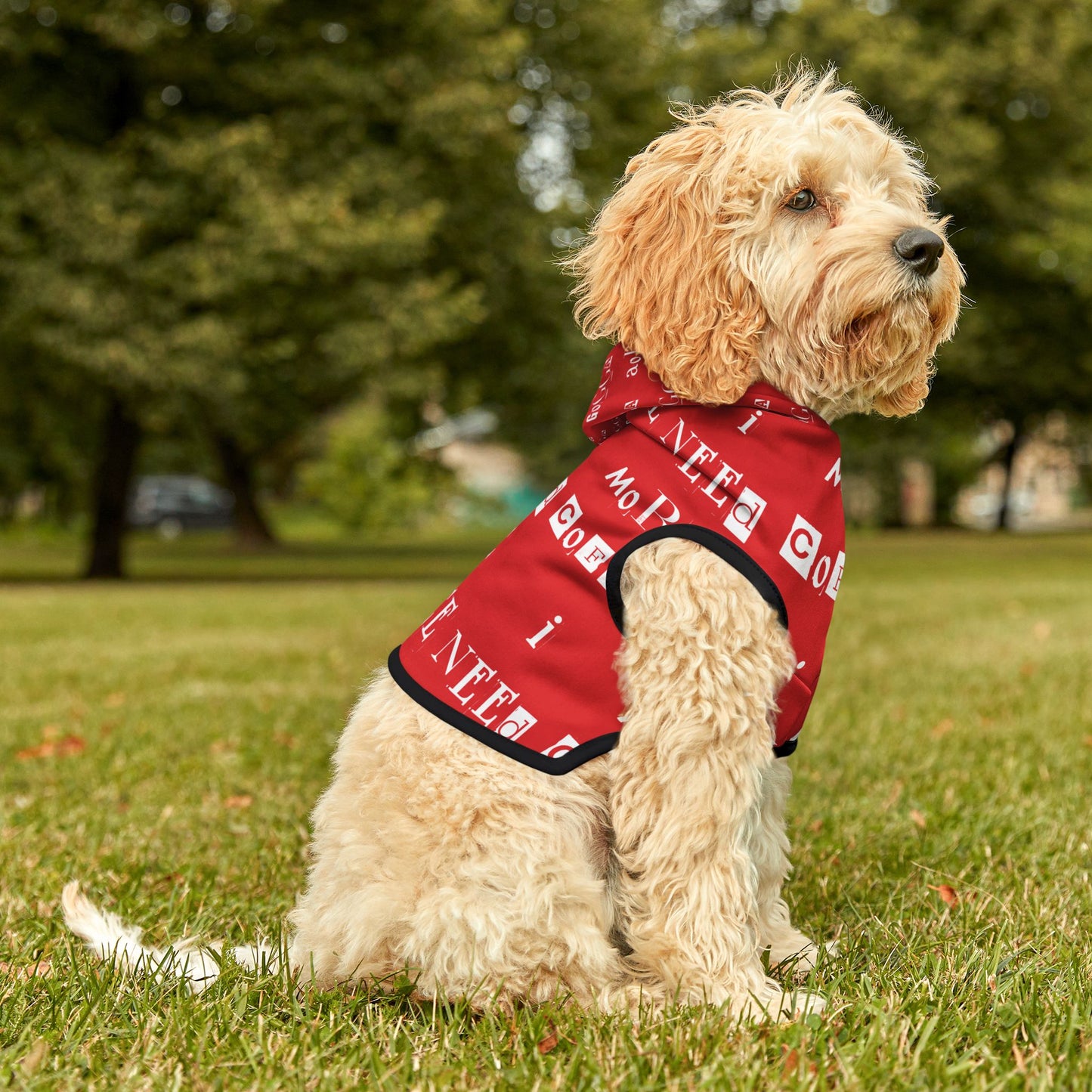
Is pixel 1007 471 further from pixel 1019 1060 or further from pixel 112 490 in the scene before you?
pixel 1019 1060

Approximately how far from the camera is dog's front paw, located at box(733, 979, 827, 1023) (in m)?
2.69

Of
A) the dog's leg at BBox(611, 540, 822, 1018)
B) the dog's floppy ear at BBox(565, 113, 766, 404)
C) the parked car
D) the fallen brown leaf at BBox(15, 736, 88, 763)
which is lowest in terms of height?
the parked car

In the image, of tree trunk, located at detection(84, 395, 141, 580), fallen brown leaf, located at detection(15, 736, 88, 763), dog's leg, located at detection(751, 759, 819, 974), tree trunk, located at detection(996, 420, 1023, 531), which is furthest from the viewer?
tree trunk, located at detection(996, 420, 1023, 531)

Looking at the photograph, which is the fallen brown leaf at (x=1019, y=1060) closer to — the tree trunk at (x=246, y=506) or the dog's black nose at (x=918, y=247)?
the dog's black nose at (x=918, y=247)

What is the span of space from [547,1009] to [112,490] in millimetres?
19354

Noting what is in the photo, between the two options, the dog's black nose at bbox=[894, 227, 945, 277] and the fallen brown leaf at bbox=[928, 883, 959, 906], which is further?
the fallen brown leaf at bbox=[928, 883, 959, 906]

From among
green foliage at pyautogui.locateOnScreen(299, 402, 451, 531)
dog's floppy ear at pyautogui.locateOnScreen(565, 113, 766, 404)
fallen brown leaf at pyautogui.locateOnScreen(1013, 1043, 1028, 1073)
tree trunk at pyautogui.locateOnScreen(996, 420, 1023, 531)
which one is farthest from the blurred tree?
green foliage at pyautogui.locateOnScreen(299, 402, 451, 531)

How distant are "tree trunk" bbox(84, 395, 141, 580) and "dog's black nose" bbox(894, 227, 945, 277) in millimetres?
18905

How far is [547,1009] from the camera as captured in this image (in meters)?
2.71

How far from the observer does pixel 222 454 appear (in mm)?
31031

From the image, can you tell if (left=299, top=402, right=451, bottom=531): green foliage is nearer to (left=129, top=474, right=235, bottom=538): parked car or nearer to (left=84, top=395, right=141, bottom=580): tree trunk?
(left=129, top=474, right=235, bottom=538): parked car

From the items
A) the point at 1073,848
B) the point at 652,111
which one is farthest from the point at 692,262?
the point at 652,111

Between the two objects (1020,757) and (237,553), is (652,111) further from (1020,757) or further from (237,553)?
(1020,757)

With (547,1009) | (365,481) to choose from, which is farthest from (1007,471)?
(547,1009)
